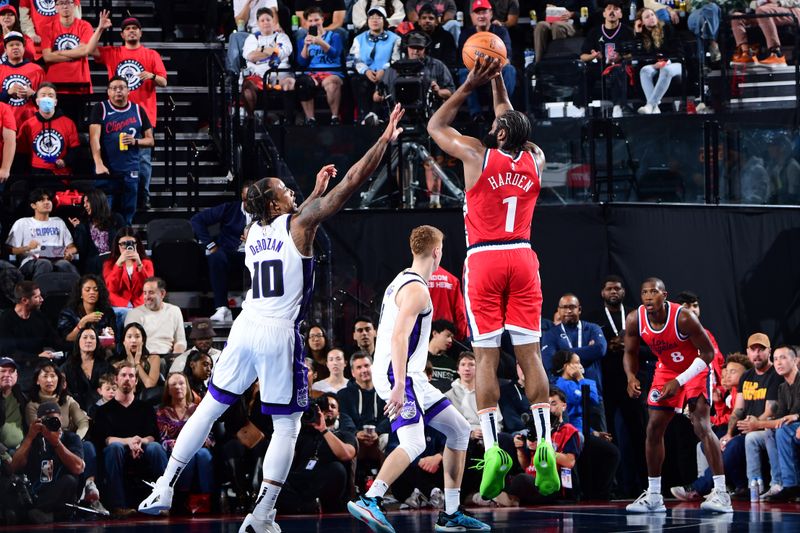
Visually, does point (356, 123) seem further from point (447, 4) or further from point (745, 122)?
point (745, 122)

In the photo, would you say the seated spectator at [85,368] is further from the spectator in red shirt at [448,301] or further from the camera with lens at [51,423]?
the spectator in red shirt at [448,301]

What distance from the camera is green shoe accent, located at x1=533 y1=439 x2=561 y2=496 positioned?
10.2 meters

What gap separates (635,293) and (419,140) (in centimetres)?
326

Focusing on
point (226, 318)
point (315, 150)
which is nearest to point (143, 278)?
point (226, 318)

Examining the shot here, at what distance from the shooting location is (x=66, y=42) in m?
18.1

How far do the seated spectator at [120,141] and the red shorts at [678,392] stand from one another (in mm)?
7069

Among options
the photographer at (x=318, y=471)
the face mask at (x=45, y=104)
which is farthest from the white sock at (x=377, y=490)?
the face mask at (x=45, y=104)

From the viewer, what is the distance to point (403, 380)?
9.98m

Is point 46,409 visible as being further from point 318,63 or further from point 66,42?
point 318,63

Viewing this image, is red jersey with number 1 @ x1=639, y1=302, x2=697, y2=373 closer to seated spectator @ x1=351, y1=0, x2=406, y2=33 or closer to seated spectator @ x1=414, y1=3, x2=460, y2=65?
seated spectator @ x1=414, y1=3, x2=460, y2=65

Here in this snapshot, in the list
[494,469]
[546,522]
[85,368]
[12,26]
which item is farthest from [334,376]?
[12,26]

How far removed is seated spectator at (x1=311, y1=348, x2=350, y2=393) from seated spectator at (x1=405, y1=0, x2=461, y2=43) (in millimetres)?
6901

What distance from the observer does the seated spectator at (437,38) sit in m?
19.0

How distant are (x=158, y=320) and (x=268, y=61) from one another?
5.52 meters
